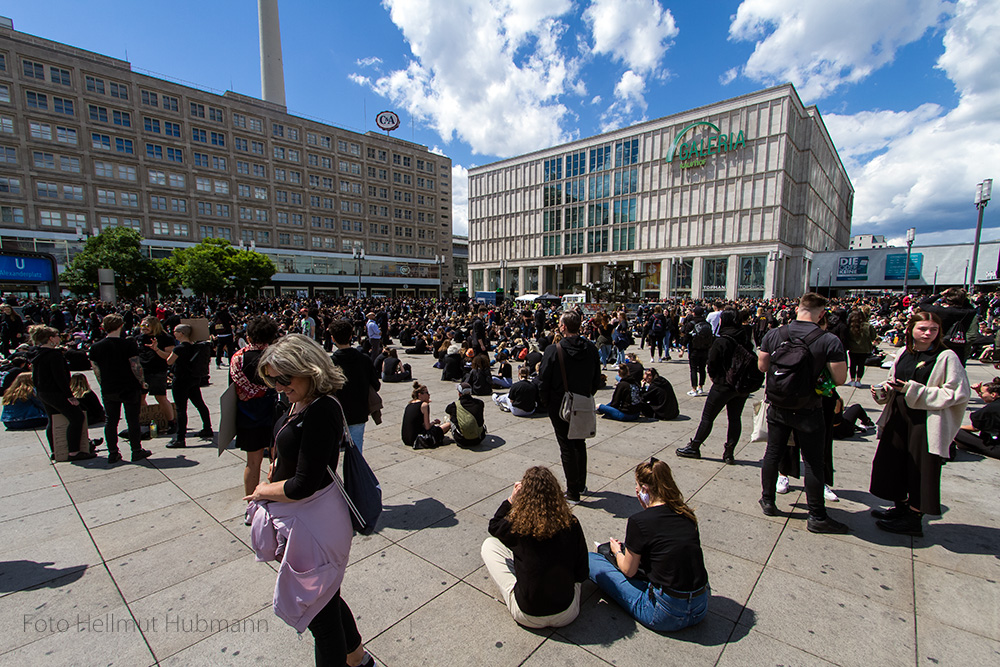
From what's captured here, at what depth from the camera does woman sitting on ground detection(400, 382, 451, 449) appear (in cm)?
582

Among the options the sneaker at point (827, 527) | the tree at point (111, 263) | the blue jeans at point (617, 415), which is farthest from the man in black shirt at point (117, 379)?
the tree at point (111, 263)

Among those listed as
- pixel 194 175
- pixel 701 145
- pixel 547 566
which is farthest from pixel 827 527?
pixel 194 175

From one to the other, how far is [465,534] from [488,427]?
3.28 metres

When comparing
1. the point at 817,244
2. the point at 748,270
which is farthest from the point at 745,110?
the point at 817,244

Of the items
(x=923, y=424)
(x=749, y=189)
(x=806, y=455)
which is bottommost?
(x=806, y=455)

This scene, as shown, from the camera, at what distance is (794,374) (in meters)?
3.51

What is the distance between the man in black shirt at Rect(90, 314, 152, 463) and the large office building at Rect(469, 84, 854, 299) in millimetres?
46294

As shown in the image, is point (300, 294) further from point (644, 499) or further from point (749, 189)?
point (644, 499)

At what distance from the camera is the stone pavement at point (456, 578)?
94.6 inches

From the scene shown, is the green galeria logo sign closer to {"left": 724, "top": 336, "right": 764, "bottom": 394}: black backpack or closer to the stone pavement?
the stone pavement

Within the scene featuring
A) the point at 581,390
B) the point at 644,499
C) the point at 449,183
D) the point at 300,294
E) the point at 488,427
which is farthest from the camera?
the point at 449,183

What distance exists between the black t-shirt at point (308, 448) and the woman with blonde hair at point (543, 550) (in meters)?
Result: 1.08

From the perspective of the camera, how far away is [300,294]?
5931 centimetres

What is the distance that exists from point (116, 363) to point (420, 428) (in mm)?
3749
